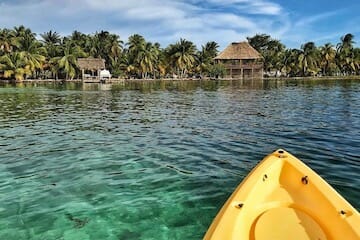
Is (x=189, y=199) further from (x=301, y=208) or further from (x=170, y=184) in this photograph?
(x=301, y=208)

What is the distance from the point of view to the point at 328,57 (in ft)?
287

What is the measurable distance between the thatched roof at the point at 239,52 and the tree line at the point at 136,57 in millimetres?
3273

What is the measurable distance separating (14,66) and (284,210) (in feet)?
228

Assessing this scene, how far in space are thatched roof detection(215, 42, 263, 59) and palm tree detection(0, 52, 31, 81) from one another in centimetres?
4231

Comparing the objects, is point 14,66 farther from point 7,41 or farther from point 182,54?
point 182,54

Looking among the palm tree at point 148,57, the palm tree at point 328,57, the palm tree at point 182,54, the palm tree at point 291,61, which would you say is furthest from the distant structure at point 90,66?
the palm tree at point 328,57

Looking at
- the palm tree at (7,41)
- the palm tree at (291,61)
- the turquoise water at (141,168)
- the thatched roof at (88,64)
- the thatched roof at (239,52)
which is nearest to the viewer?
the turquoise water at (141,168)

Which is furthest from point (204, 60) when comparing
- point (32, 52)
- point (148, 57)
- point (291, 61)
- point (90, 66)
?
point (32, 52)

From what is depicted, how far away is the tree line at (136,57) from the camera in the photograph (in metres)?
67.2

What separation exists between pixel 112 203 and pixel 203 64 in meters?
78.5

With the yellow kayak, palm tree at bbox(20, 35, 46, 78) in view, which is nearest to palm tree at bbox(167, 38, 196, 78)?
palm tree at bbox(20, 35, 46, 78)

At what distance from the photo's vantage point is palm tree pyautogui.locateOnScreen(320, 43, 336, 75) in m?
86.4

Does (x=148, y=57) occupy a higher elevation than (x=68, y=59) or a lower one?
higher

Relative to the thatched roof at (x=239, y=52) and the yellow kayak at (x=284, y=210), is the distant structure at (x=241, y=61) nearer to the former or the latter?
the thatched roof at (x=239, y=52)
